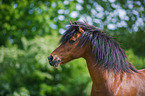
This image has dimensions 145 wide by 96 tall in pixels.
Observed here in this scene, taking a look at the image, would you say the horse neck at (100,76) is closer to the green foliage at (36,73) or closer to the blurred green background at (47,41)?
the blurred green background at (47,41)

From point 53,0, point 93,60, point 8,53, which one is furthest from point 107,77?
point 53,0

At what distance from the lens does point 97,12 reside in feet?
23.3

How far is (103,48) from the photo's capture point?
2336 millimetres

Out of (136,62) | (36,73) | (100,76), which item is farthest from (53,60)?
(36,73)

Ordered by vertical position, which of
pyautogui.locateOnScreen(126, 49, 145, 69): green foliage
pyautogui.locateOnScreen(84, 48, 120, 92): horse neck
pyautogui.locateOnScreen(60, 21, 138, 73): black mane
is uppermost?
pyautogui.locateOnScreen(60, 21, 138, 73): black mane

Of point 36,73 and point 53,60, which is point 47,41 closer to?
point 36,73

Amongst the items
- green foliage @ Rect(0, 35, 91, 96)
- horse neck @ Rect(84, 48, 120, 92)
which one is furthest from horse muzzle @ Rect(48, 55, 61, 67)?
green foliage @ Rect(0, 35, 91, 96)

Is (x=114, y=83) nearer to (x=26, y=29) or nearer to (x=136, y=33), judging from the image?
(x=136, y=33)

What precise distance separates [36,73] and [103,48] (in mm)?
5641

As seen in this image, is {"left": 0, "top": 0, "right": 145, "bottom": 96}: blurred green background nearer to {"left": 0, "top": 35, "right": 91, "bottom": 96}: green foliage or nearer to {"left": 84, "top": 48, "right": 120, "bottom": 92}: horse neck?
{"left": 0, "top": 35, "right": 91, "bottom": 96}: green foliage

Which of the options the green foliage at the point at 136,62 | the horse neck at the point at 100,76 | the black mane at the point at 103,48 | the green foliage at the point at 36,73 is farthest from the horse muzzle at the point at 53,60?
the green foliage at the point at 36,73

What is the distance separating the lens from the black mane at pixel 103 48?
2322 mm

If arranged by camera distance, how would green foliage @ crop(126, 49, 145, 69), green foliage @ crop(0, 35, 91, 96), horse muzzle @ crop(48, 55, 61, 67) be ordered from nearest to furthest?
horse muzzle @ crop(48, 55, 61, 67)
green foliage @ crop(126, 49, 145, 69)
green foliage @ crop(0, 35, 91, 96)

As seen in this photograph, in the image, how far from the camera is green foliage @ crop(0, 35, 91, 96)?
7.04 meters
